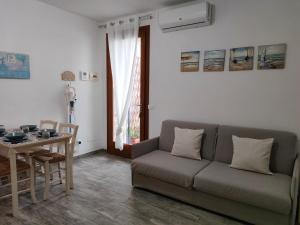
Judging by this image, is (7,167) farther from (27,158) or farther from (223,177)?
(223,177)

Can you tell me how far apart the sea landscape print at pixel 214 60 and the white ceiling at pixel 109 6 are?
0.93m

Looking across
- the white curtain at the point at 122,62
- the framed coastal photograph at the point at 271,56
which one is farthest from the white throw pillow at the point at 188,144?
the white curtain at the point at 122,62

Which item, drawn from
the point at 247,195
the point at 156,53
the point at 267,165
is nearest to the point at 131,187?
the point at 247,195

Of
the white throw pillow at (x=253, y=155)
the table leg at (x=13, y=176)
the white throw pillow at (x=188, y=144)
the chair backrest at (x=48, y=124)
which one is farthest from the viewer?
the chair backrest at (x=48, y=124)

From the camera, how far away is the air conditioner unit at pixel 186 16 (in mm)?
2996

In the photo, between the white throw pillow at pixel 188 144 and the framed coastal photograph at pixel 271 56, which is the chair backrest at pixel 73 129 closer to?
the white throw pillow at pixel 188 144

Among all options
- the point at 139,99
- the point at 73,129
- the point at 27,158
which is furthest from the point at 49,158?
the point at 139,99

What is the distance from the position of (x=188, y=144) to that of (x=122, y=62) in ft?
6.55

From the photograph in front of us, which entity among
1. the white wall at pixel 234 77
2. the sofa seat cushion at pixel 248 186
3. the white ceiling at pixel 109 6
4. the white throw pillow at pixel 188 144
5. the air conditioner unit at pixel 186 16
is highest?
the white ceiling at pixel 109 6

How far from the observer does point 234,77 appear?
3018 mm

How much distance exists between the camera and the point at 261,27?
9.13 feet

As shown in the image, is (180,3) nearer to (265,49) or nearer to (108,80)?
(265,49)

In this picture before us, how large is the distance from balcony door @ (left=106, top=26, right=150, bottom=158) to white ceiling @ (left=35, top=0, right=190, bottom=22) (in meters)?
0.37

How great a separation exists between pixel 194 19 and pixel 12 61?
2685 millimetres
